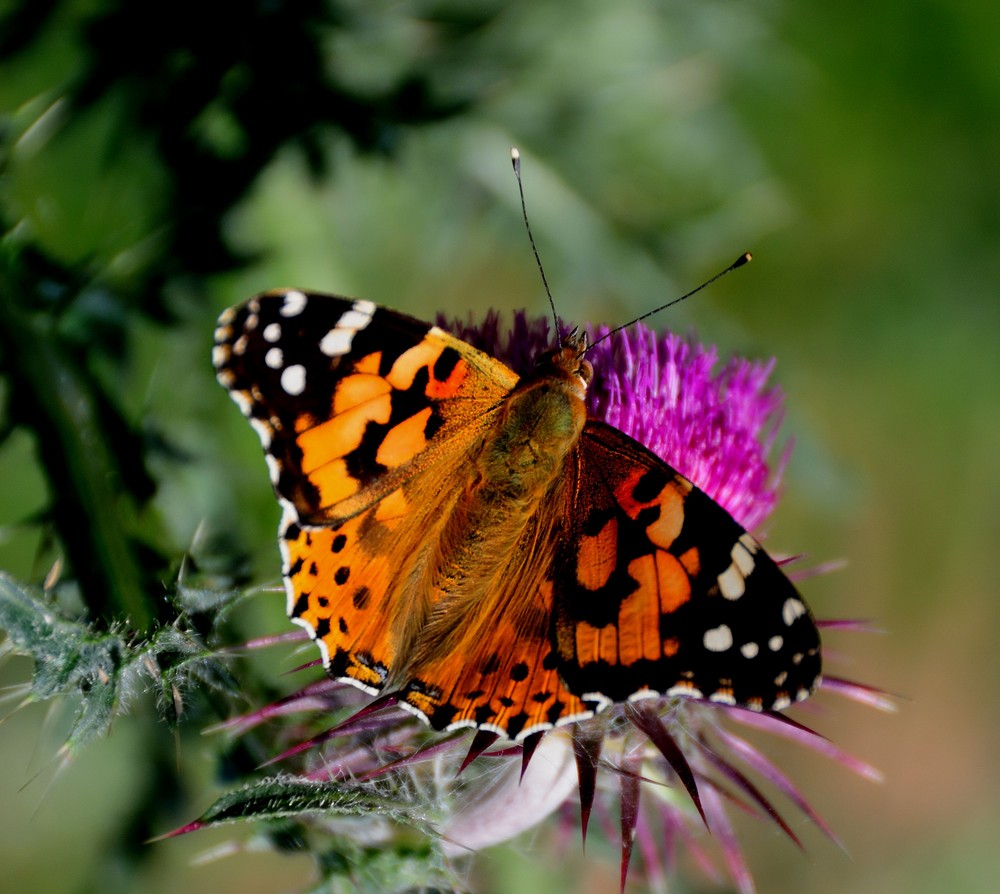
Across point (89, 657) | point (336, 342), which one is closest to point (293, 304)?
point (336, 342)

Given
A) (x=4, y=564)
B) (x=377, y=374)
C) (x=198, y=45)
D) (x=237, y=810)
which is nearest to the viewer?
(x=237, y=810)

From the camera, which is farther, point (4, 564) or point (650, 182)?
point (650, 182)

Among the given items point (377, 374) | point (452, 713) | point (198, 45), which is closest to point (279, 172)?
point (198, 45)

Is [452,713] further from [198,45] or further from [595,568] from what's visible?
[198,45]

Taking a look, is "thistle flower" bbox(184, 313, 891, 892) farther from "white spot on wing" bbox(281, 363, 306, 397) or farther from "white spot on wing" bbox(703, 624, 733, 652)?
"white spot on wing" bbox(281, 363, 306, 397)

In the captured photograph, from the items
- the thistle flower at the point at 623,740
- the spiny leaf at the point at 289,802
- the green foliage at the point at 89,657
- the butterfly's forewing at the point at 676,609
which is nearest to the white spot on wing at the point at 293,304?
the thistle flower at the point at 623,740

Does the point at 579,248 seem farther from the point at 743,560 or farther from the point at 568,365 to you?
the point at 743,560
